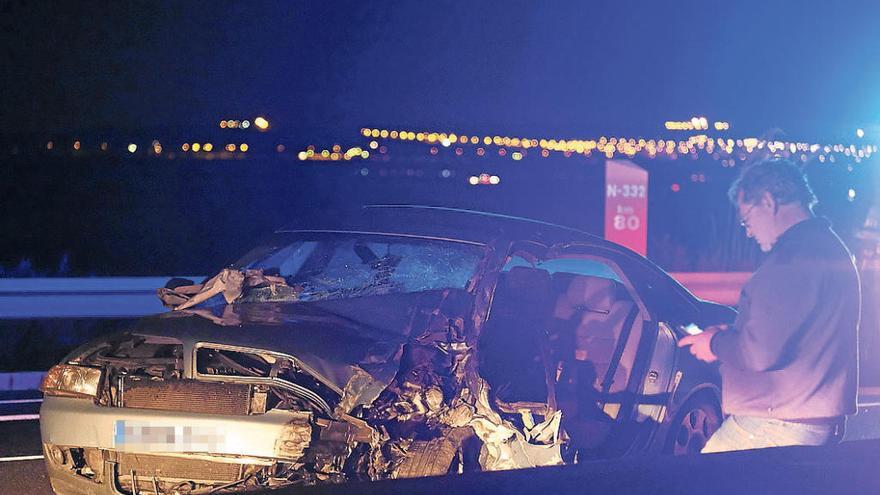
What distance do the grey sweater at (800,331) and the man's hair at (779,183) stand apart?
12cm

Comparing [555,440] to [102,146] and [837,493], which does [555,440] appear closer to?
[837,493]

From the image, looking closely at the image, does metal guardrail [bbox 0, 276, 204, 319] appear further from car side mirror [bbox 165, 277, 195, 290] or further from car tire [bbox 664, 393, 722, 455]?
car tire [bbox 664, 393, 722, 455]

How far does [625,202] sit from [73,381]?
14283 millimetres

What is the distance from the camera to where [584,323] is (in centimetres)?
597

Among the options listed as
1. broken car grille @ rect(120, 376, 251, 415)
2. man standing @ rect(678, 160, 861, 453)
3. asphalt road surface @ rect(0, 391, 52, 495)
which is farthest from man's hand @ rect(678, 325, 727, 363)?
asphalt road surface @ rect(0, 391, 52, 495)

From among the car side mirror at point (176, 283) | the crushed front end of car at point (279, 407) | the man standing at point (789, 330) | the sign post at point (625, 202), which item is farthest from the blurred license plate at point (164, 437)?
the sign post at point (625, 202)

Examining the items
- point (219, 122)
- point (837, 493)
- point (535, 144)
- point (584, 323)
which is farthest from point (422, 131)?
point (837, 493)

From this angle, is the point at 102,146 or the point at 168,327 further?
the point at 102,146

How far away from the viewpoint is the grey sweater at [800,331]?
411cm

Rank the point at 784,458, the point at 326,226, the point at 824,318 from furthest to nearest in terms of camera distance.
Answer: the point at 326,226 < the point at 824,318 < the point at 784,458

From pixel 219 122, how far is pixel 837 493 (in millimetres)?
56939

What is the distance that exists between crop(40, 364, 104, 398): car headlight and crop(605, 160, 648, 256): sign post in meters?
13.9

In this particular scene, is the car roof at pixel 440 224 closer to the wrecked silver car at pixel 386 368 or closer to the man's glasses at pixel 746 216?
the wrecked silver car at pixel 386 368

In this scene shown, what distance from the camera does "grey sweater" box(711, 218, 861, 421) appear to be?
4.11 m
